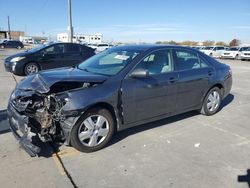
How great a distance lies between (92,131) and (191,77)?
95.1 inches

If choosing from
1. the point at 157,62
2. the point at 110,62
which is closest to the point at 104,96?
the point at 110,62

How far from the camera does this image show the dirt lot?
3232mm

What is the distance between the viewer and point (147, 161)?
3.74 meters

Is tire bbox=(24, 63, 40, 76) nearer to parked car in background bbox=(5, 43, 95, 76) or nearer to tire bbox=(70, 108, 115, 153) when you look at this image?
parked car in background bbox=(5, 43, 95, 76)

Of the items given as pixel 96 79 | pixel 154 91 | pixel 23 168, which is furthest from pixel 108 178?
pixel 154 91

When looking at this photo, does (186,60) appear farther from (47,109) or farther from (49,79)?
(47,109)

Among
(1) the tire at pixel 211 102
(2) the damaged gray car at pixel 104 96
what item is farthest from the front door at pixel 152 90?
(1) the tire at pixel 211 102

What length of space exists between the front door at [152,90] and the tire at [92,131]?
1.16 ft

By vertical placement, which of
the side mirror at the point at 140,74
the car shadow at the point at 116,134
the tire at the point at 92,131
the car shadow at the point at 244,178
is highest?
the side mirror at the point at 140,74

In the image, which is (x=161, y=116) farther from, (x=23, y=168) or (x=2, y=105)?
(x=2, y=105)

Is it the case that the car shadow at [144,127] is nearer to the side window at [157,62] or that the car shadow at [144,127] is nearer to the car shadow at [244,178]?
the side window at [157,62]

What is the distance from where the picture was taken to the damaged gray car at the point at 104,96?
367 centimetres

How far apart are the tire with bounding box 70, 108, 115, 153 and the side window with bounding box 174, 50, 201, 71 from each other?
1897 millimetres

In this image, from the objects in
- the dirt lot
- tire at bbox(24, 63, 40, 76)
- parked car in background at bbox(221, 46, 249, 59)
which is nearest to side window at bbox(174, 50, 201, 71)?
the dirt lot
